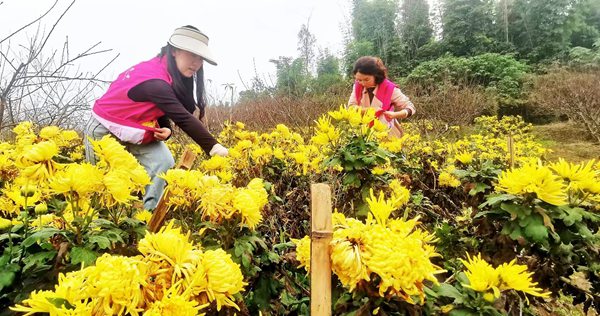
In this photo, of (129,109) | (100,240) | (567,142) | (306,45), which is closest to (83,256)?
(100,240)

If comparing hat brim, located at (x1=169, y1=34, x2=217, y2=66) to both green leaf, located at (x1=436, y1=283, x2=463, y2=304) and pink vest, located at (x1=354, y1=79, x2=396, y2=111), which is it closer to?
pink vest, located at (x1=354, y1=79, x2=396, y2=111)

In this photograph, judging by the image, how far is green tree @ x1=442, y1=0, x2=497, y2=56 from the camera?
94.4 ft

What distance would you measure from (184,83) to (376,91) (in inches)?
76.5

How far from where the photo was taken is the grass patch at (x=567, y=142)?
1211 centimetres

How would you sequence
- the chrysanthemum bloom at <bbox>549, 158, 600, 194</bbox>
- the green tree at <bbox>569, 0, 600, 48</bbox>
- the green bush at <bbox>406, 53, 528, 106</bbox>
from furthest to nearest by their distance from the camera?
1. the green tree at <bbox>569, 0, 600, 48</bbox>
2. the green bush at <bbox>406, 53, 528, 106</bbox>
3. the chrysanthemum bloom at <bbox>549, 158, 600, 194</bbox>

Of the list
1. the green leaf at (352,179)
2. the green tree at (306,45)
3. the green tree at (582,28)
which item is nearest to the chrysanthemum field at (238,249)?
the green leaf at (352,179)

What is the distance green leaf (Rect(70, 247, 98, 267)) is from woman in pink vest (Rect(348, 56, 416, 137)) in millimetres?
3096

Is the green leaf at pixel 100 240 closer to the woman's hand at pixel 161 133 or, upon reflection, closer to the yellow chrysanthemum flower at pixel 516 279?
the yellow chrysanthemum flower at pixel 516 279

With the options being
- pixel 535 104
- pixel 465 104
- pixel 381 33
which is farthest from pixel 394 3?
pixel 465 104

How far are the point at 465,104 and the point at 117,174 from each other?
13.1 metres

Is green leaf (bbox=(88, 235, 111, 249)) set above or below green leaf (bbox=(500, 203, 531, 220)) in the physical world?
above

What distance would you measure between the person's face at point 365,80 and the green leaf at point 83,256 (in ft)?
10.6

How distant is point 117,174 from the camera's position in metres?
1.05

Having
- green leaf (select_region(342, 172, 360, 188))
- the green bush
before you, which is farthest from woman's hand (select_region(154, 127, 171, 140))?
the green bush
